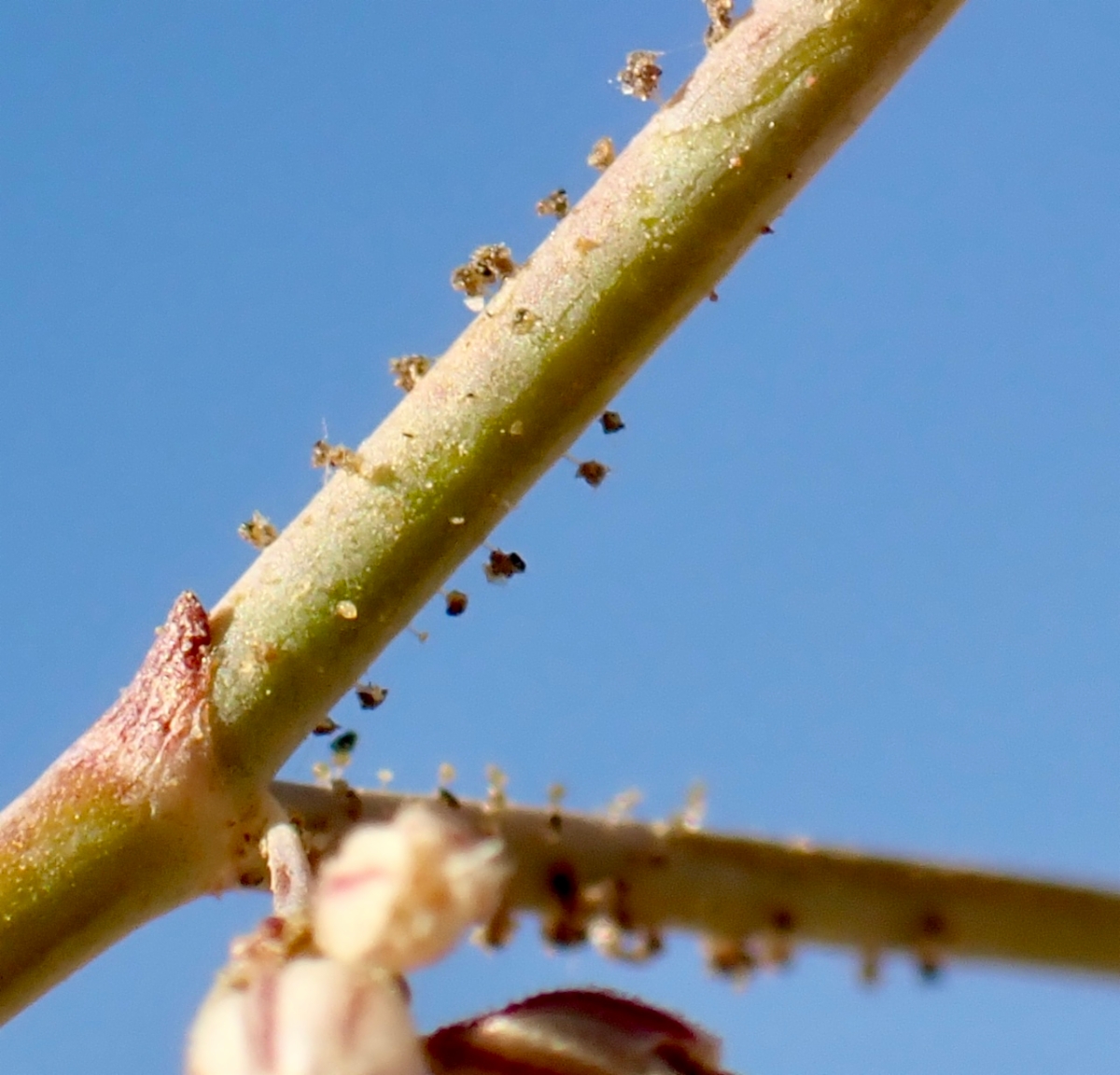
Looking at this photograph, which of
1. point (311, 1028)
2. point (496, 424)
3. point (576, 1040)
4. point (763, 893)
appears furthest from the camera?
point (763, 893)

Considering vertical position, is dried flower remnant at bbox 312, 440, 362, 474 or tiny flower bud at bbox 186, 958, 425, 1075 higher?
dried flower remnant at bbox 312, 440, 362, 474

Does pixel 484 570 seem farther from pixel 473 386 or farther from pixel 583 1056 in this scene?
pixel 583 1056

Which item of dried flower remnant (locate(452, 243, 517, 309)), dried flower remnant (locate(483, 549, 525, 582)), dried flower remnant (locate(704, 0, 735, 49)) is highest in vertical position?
dried flower remnant (locate(704, 0, 735, 49))

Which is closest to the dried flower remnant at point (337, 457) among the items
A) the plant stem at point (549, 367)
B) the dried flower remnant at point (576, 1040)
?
the plant stem at point (549, 367)

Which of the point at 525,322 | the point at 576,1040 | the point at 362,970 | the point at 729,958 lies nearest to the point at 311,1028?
the point at 362,970

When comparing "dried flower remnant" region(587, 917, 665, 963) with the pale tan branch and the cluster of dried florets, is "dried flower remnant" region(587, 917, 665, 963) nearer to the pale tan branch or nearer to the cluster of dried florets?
the pale tan branch

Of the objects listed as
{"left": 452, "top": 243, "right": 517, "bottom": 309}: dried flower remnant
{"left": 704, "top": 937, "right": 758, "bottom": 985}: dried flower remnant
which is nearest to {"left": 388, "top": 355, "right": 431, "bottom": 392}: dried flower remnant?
{"left": 452, "top": 243, "right": 517, "bottom": 309}: dried flower remnant

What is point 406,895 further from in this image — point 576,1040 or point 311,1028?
point 576,1040
